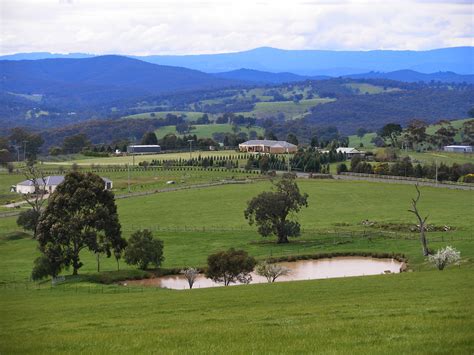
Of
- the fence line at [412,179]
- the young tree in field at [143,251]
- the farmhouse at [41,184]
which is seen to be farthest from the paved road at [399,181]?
the young tree in field at [143,251]

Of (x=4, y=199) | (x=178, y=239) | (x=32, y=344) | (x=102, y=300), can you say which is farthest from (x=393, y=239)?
(x=4, y=199)

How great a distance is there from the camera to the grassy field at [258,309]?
1638 cm

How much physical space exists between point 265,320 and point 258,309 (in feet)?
12.3

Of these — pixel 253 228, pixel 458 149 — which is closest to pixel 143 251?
pixel 253 228

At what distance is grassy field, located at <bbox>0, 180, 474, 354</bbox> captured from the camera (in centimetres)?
1638

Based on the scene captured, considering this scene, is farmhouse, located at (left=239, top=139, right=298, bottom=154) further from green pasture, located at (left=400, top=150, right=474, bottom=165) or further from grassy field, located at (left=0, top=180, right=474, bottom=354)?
grassy field, located at (left=0, top=180, right=474, bottom=354)

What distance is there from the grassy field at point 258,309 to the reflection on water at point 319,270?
190 cm

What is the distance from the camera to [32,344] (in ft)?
59.0

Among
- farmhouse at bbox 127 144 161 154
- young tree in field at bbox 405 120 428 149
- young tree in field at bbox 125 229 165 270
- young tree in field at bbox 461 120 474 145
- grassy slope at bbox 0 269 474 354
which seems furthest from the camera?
young tree in field at bbox 461 120 474 145

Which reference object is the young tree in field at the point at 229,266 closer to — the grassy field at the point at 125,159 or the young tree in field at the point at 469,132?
the grassy field at the point at 125,159

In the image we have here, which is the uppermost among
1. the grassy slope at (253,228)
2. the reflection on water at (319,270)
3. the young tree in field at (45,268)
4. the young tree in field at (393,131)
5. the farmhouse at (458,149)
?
the young tree in field at (45,268)

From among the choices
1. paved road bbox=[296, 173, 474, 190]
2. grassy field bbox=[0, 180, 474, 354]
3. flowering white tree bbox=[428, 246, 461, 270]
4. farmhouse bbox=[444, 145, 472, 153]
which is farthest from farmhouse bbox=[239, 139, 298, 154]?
flowering white tree bbox=[428, 246, 461, 270]

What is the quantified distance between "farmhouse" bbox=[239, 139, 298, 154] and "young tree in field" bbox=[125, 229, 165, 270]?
323ft

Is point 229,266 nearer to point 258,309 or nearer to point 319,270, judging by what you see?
point 319,270
